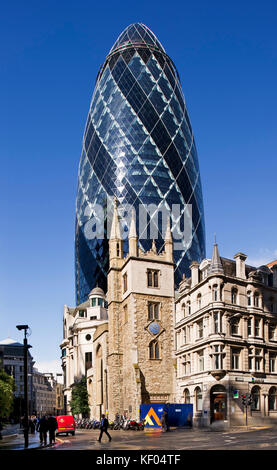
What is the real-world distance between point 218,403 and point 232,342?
5.39 meters

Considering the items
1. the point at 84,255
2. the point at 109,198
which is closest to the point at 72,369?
the point at 84,255

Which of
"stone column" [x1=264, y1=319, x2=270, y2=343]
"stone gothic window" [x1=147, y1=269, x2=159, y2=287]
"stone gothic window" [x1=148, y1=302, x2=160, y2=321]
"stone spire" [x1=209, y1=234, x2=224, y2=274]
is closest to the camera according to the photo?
"stone spire" [x1=209, y1=234, x2=224, y2=274]

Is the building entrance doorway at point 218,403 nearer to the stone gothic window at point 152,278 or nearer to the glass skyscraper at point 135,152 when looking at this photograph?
the stone gothic window at point 152,278

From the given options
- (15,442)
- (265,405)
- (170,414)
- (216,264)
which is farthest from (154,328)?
(15,442)

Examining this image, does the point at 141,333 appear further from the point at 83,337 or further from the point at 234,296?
the point at 83,337

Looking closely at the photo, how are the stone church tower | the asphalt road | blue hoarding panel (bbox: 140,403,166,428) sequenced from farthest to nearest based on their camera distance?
the stone church tower
blue hoarding panel (bbox: 140,403,166,428)
the asphalt road

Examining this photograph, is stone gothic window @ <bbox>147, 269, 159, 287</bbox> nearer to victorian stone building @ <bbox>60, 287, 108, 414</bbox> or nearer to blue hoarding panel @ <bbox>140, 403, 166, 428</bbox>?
blue hoarding panel @ <bbox>140, 403, 166, 428</bbox>

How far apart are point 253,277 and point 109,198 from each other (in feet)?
218

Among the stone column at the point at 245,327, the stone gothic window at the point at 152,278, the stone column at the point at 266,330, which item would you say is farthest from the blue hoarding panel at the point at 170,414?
the stone gothic window at the point at 152,278

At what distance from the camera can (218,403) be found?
4841cm

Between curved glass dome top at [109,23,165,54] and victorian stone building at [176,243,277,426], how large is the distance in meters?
95.1

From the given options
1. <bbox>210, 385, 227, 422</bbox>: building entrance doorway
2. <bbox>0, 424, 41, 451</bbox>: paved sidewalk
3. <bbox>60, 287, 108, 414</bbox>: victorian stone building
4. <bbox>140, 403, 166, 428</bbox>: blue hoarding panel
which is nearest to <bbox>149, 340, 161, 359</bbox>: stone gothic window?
<bbox>210, 385, 227, 422</bbox>: building entrance doorway

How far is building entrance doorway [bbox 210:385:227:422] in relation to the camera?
47.7 metres

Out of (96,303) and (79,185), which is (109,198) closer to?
(79,185)
